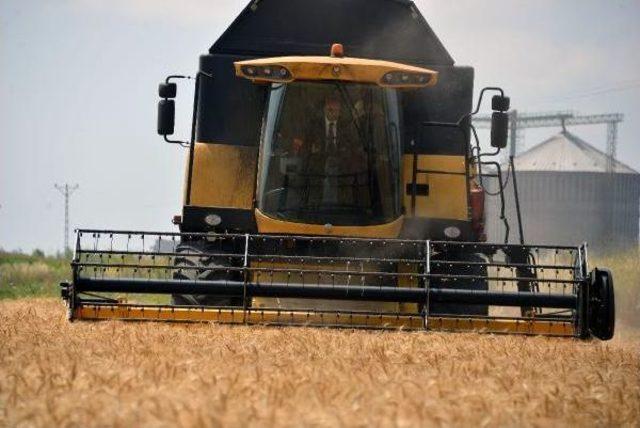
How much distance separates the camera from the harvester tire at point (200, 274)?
10.7 meters

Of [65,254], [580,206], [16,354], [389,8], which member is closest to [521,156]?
[580,206]

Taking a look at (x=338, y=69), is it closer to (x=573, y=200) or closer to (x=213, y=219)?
(x=213, y=219)

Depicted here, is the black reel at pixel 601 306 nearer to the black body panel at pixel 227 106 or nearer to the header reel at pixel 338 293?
the header reel at pixel 338 293

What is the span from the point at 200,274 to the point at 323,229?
3.34 ft

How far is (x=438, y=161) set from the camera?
38.3ft

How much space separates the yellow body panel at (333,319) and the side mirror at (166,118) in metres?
2.01

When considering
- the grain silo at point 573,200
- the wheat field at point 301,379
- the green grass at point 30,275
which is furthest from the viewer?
the grain silo at point 573,200

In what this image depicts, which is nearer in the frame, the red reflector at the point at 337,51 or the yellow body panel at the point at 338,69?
the yellow body panel at the point at 338,69

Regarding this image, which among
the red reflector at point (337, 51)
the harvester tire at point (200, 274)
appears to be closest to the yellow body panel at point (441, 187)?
the red reflector at point (337, 51)

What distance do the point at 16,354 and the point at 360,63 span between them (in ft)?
14.5

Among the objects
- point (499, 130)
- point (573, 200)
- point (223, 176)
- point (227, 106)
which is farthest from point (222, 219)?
point (573, 200)

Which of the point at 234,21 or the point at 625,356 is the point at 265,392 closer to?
the point at 625,356

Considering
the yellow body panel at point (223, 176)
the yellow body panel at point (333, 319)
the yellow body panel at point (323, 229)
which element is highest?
the yellow body panel at point (223, 176)

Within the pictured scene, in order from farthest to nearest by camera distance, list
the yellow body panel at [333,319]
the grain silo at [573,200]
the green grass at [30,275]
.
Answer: the grain silo at [573,200]
the green grass at [30,275]
the yellow body panel at [333,319]
